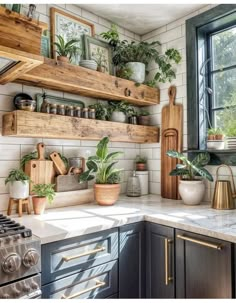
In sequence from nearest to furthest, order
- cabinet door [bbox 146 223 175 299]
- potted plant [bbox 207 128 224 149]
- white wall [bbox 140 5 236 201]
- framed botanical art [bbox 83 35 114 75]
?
cabinet door [bbox 146 223 175 299] < potted plant [bbox 207 128 224 149] < framed botanical art [bbox 83 35 114 75] < white wall [bbox 140 5 236 201]

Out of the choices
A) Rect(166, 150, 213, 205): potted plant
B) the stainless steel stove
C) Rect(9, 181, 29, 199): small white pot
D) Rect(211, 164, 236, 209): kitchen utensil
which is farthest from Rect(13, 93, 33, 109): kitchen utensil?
Rect(211, 164, 236, 209): kitchen utensil

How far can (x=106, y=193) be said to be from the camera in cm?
191

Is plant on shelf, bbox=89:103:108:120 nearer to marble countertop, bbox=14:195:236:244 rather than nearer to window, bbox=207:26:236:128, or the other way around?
Answer: marble countertop, bbox=14:195:236:244

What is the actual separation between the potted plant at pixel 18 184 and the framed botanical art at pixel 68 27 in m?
0.90

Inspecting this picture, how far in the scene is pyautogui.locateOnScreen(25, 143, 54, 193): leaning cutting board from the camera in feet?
5.67

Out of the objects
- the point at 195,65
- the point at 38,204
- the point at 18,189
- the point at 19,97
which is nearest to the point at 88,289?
the point at 38,204

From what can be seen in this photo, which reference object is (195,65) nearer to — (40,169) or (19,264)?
(40,169)

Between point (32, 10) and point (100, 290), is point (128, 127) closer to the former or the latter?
point (32, 10)

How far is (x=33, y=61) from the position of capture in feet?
4.42

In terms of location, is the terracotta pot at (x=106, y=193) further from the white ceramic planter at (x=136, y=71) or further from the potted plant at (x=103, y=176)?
the white ceramic planter at (x=136, y=71)

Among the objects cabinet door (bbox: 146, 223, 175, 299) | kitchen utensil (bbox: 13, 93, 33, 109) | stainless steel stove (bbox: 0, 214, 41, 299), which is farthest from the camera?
kitchen utensil (bbox: 13, 93, 33, 109)

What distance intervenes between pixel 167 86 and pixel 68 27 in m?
0.99

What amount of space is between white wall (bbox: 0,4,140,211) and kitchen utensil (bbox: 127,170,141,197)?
0.12 meters

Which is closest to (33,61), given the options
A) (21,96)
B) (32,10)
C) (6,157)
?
(32,10)
